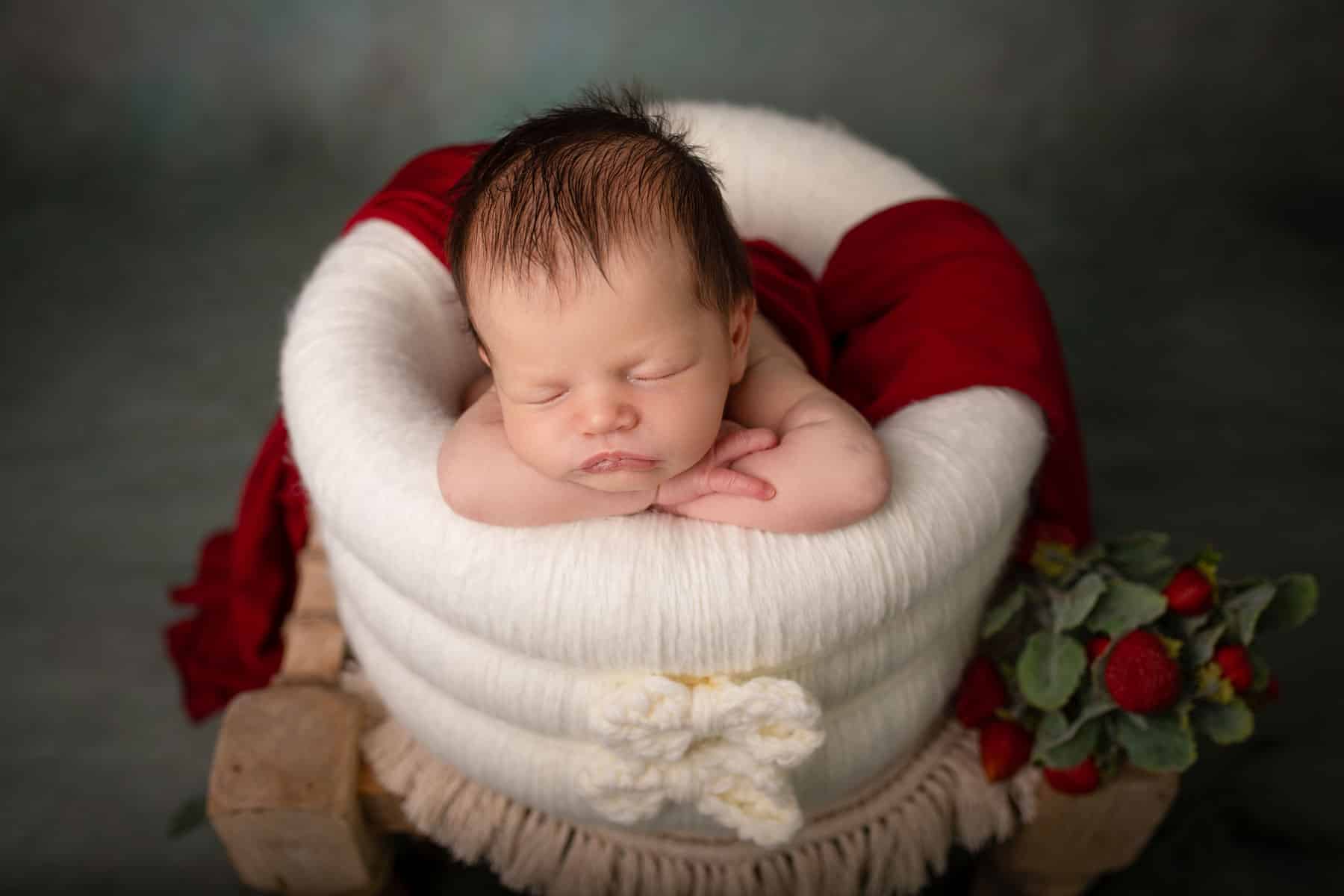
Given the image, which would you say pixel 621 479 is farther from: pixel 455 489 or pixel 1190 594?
pixel 1190 594

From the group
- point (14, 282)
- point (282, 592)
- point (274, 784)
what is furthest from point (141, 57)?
point (274, 784)

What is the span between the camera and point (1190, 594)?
107cm

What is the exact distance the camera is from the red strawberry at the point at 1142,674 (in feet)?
3.39

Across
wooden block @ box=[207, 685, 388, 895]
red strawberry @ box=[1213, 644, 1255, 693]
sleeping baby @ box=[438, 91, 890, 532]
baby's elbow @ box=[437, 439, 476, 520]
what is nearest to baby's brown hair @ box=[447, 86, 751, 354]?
sleeping baby @ box=[438, 91, 890, 532]

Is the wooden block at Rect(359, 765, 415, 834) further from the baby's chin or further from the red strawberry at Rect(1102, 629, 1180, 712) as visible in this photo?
the red strawberry at Rect(1102, 629, 1180, 712)

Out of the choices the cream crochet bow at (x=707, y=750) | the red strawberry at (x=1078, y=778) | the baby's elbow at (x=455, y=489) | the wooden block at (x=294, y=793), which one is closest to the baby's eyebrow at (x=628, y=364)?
the baby's elbow at (x=455, y=489)

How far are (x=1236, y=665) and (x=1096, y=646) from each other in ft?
0.38

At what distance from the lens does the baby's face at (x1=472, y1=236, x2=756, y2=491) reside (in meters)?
0.88

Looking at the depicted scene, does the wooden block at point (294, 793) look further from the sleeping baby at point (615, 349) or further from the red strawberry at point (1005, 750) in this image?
the red strawberry at point (1005, 750)

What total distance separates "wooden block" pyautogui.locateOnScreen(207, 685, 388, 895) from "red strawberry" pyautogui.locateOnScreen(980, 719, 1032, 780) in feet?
1.94

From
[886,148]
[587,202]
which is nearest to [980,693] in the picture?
[587,202]

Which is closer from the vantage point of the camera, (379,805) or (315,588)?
(379,805)

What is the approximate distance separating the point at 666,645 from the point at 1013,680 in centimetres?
42

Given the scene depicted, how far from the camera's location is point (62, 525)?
1.80 metres
